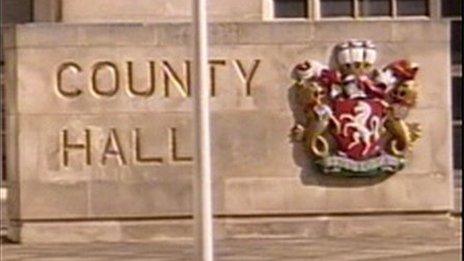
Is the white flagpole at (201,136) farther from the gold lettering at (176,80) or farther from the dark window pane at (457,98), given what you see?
the dark window pane at (457,98)

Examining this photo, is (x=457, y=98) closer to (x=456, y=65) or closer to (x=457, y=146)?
(x=456, y=65)

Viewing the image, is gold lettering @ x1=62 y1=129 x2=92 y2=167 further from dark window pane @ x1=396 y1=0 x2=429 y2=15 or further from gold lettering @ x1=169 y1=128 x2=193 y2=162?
dark window pane @ x1=396 y1=0 x2=429 y2=15

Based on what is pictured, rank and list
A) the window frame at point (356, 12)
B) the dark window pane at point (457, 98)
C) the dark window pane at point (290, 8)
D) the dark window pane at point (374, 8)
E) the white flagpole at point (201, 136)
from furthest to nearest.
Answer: the dark window pane at point (457, 98)
the dark window pane at point (374, 8)
the dark window pane at point (290, 8)
the window frame at point (356, 12)
the white flagpole at point (201, 136)

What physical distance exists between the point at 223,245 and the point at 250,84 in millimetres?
2277

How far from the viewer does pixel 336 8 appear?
25.2 m

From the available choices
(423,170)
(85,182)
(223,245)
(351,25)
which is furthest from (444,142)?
(85,182)

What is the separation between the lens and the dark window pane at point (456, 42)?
26.0 meters

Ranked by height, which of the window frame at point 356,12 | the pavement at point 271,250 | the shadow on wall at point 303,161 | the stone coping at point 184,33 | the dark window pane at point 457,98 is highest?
the window frame at point 356,12

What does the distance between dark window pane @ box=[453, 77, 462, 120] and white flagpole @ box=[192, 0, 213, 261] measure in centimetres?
1173

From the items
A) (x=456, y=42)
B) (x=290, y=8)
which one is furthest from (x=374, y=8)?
(x=456, y=42)

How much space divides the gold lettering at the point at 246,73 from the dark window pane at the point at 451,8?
571 centimetres

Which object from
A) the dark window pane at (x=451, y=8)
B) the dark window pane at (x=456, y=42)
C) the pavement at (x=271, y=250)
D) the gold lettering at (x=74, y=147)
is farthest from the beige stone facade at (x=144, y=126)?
the dark window pane at (x=456, y=42)

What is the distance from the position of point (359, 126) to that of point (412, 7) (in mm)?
4619

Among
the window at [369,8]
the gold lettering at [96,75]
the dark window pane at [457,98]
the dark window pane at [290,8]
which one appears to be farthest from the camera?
the dark window pane at [457,98]
